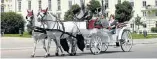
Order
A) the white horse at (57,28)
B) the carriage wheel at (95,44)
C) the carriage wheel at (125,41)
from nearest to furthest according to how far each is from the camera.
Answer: the white horse at (57,28), the carriage wheel at (95,44), the carriage wheel at (125,41)

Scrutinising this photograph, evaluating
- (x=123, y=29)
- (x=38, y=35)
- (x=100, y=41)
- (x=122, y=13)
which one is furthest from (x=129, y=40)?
(x=122, y=13)

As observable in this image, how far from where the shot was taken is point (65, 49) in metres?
19.0

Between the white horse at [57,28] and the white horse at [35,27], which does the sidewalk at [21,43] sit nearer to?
the white horse at [57,28]

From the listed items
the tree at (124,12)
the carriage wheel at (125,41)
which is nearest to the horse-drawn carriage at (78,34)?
the carriage wheel at (125,41)

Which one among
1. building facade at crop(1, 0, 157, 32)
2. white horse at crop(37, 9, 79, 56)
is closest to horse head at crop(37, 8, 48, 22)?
white horse at crop(37, 9, 79, 56)

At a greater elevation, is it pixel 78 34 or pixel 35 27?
pixel 35 27

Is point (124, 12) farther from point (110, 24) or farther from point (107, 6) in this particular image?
point (110, 24)

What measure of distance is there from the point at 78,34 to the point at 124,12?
229ft

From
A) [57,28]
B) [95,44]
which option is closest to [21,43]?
[95,44]

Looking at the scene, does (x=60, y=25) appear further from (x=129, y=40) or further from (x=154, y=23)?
(x=154, y=23)

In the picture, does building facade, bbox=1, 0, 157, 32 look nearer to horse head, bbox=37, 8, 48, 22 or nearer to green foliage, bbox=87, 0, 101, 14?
green foliage, bbox=87, 0, 101, 14

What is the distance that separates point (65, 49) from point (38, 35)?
1.84 m

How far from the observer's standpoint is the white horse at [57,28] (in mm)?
17500

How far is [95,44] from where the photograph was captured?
19375 millimetres
